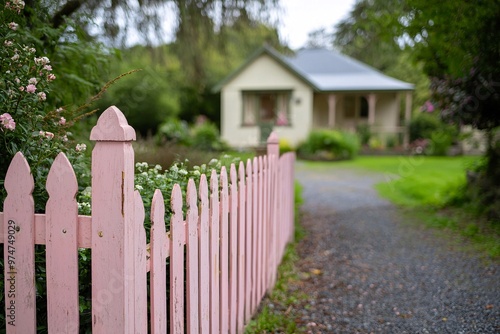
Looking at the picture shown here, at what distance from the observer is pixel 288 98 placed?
2288cm

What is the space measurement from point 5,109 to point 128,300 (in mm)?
1144

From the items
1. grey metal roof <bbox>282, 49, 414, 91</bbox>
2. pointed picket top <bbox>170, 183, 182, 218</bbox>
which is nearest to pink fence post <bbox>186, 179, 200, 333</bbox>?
pointed picket top <bbox>170, 183, 182, 218</bbox>

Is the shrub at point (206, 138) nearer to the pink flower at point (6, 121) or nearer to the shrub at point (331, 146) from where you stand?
the shrub at point (331, 146)

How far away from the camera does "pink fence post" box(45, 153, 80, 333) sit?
66.7 inches

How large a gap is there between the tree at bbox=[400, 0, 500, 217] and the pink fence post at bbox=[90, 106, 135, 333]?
3.70m

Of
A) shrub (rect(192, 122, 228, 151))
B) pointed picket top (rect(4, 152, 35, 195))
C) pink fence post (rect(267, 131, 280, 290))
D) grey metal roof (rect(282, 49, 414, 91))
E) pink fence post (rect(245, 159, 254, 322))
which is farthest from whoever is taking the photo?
grey metal roof (rect(282, 49, 414, 91))

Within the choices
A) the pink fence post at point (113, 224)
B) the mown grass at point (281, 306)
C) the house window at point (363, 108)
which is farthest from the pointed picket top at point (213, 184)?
the house window at point (363, 108)

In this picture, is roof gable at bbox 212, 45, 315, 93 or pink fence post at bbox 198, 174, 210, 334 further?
roof gable at bbox 212, 45, 315, 93

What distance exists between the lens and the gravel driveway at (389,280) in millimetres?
3566

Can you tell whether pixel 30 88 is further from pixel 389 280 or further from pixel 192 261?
pixel 389 280

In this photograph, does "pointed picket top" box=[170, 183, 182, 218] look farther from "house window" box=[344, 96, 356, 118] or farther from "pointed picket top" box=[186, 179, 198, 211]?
"house window" box=[344, 96, 356, 118]

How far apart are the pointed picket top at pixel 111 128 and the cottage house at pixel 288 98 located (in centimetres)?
1967

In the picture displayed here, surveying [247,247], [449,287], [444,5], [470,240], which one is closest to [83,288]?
[247,247]

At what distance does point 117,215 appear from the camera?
1.67 metres
